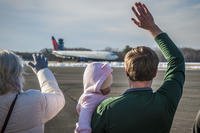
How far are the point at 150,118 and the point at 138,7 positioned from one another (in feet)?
2.97

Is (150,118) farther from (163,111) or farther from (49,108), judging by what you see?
(49,108)

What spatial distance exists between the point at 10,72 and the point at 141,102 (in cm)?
115

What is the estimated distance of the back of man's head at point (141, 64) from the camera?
134 inches

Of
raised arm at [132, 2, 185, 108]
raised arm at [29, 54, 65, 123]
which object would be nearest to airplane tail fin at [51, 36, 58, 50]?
raised arm at [29, 54, 65, 123]

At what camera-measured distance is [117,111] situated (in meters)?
3.41

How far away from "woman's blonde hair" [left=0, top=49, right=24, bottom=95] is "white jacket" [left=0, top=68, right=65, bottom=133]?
0.07 m

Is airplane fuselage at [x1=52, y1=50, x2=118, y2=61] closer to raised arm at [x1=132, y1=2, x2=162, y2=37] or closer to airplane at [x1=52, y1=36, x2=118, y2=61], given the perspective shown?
airplane at [x1=52, y1=36, x2=118, y2=61]

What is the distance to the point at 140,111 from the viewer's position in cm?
339

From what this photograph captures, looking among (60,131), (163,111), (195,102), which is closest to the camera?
(163,111)

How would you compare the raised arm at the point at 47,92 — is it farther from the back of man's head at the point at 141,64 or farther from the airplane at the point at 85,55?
the airplane at the point at 85,55

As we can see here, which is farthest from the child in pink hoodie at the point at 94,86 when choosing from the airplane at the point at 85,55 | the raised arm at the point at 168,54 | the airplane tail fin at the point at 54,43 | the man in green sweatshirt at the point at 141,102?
the airplane tail fin at the point at 54,43

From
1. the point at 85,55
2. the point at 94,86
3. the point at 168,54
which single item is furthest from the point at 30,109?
the point at 85,55

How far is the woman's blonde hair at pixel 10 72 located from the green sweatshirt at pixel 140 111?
0.77m

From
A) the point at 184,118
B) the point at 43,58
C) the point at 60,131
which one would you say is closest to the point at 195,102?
the point at 184,118
